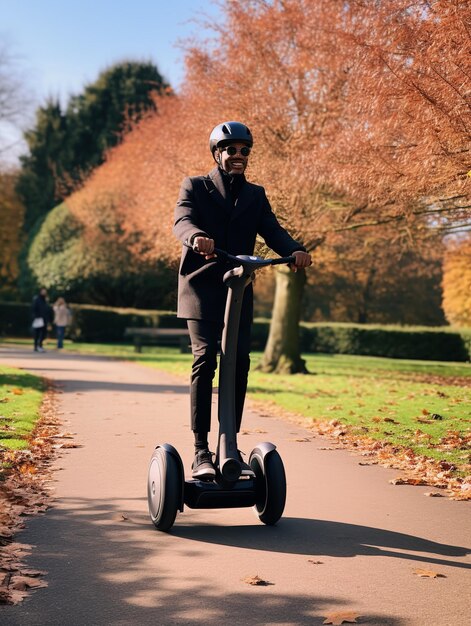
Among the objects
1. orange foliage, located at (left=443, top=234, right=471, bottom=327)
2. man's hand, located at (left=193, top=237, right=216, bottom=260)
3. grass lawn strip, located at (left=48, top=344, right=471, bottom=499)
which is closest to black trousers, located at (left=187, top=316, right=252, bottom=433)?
man's hand, located at (left=193, top=237, right=216, bottom=260)

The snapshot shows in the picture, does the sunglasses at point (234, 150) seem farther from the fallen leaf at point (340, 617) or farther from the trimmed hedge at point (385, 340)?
the trimmed hedge at point (385, 340)

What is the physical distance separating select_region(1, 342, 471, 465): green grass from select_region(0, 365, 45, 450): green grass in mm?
3446

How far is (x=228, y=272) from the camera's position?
4.95 meters

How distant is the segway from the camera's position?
487 centimetres

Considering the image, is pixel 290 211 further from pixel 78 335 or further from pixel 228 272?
pixel 78 335

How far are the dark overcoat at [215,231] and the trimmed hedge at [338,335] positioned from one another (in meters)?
25.6

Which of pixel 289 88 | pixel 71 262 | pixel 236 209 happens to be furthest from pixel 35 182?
pixel 236 209

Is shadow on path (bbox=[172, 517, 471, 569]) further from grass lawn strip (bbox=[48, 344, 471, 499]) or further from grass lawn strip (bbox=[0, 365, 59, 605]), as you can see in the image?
grass lawn strip (bbox=[48, 344, 471, 499])

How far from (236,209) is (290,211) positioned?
33.8ft

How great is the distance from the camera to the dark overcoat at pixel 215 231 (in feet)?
17.0

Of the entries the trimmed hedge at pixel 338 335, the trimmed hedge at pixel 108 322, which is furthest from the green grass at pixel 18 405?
the trimmed hedge at pixel 338 335

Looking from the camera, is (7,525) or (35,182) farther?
(35,182)

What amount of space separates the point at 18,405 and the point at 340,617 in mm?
8145

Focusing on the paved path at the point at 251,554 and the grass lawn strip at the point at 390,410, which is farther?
the grass lawn strip at the point at 390,410
